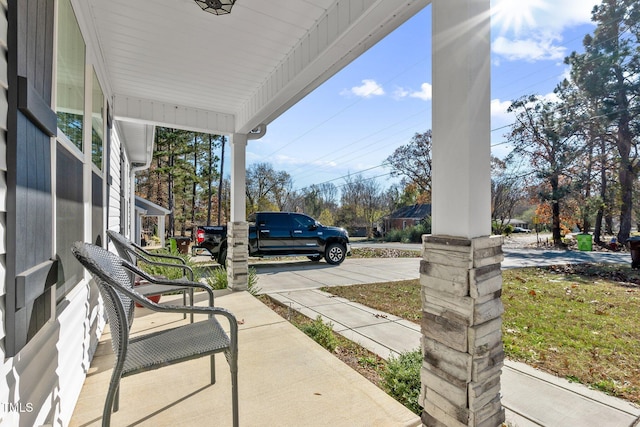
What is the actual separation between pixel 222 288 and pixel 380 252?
9151 mm

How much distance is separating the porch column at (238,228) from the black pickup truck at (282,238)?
3523mm

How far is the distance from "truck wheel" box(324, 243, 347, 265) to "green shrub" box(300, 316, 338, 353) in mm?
6146

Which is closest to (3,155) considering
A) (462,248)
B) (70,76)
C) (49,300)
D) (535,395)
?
(49,300)

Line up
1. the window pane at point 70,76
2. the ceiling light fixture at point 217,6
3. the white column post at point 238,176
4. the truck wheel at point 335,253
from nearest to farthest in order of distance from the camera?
the window pane at point 70,76 < the ceiling light fixture at point 217,6 < the white column post at point 238,176 < the truck wheel at point 335,253

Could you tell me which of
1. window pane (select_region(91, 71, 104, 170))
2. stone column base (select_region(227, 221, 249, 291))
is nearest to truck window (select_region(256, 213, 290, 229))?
stone column base (select_region(227, 221, 249, 291))

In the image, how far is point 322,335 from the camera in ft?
10.3

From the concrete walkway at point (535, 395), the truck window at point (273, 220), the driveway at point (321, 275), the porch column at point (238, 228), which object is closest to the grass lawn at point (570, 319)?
the concrete walkway at point (535, 395)

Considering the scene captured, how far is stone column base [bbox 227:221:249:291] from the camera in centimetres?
502

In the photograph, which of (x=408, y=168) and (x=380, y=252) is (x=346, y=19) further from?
(x=408, y=168)

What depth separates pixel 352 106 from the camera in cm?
1698

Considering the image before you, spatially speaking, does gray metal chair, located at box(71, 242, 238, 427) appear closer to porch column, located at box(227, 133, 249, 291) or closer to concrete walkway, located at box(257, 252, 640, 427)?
concrete walkway, located at box(257, 252, 640, 427)

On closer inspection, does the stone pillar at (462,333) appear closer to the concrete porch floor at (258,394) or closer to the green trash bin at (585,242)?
the concrete porch floor at (258,394)

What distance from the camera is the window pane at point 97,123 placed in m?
2.88

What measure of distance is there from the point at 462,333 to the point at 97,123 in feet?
11.8
